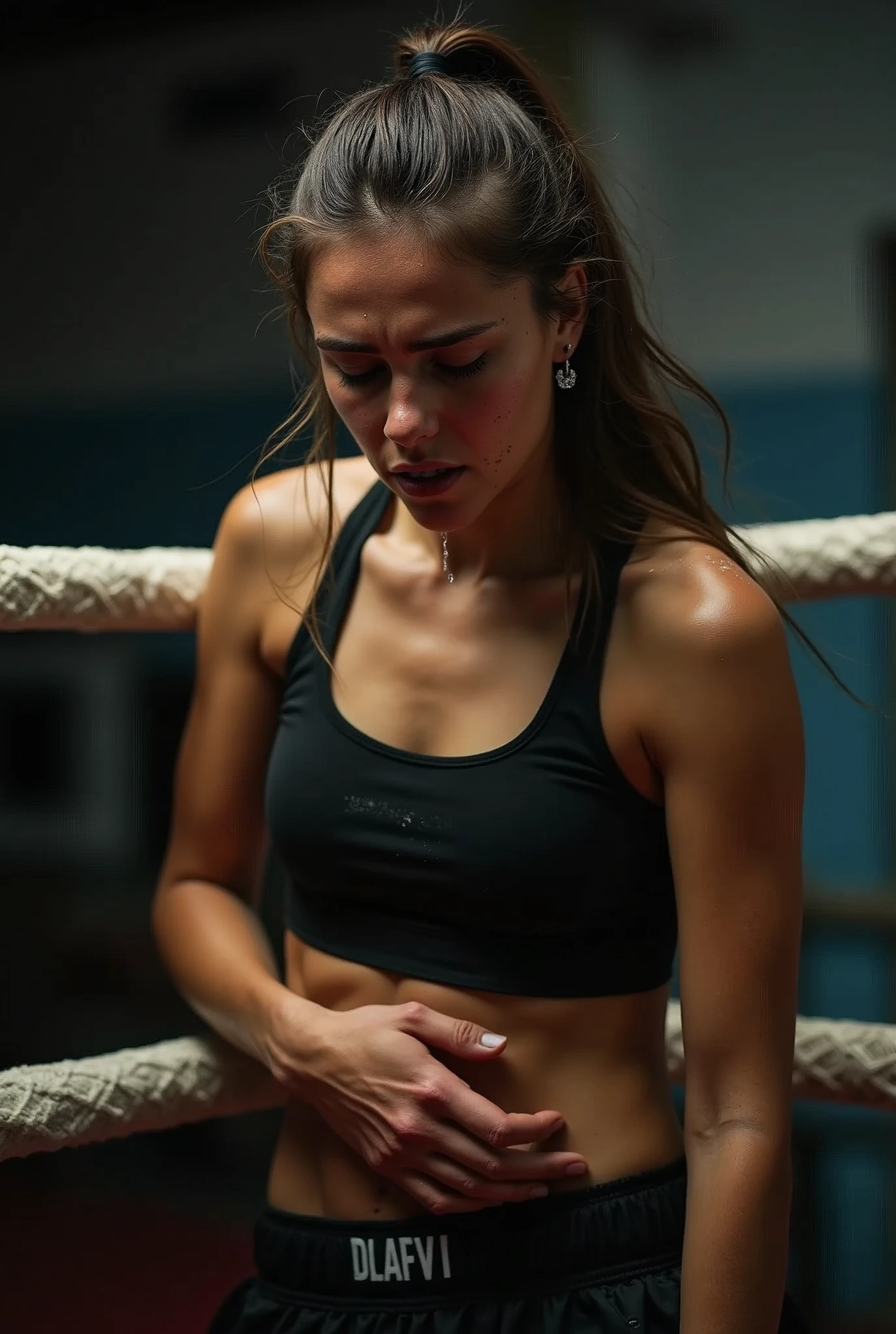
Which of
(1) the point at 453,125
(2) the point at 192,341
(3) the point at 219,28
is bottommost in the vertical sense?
(2) the point at 192,341

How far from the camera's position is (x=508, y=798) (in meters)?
0.97

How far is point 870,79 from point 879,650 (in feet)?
3.14

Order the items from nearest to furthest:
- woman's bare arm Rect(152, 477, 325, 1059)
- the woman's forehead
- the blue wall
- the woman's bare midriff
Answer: the woman's forehead → the woman's bare midriff → woman's bare arm Rect(152, 477, 325, 1059) → the blue wall

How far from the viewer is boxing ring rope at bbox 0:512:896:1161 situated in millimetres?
996

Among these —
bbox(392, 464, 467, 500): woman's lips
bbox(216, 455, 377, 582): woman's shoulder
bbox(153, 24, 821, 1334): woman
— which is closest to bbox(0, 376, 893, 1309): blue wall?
bbox(216, 455, 377, 582): woman's shoulder

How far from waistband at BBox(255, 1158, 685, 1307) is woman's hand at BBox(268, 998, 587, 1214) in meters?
0.02

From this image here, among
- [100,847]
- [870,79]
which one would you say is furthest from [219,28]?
[100,847]

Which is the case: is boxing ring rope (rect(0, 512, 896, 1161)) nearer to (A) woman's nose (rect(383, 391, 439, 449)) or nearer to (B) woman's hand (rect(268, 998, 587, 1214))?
(B) woman's hand (rect(268, 998, 587, 1214))

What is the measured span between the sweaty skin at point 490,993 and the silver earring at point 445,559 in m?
0.01

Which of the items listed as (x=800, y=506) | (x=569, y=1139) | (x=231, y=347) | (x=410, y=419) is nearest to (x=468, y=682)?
(x=410, y=419)

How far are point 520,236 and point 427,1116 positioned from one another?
1.78 feet

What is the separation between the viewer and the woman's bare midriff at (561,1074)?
99cm

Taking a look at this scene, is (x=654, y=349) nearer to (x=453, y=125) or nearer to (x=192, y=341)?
(x=453, y=125)

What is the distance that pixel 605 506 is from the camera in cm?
103
